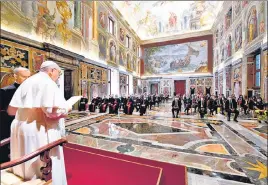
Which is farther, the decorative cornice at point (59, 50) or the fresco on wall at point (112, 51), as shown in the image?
the fresco on wall at point (112, 51)

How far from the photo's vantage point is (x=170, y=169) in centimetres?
269

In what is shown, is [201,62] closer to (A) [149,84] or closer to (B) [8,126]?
(A) [149,84]

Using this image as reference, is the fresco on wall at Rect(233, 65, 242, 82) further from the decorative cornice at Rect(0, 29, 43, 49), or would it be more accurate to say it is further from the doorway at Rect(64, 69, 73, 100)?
the decorative cornice at Rect(0, 29, 43, 49)

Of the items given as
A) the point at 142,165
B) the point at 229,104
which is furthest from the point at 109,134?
the point at 229,104

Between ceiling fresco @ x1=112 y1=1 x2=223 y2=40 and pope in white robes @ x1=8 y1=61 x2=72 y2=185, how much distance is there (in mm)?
15749

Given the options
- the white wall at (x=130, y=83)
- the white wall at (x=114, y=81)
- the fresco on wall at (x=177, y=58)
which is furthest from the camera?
the fresco on wall at (x=177, y=58)

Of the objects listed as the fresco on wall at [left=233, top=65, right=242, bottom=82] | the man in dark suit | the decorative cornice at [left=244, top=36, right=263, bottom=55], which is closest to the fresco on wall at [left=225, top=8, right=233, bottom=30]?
the fresco on wall at [left=233, top=65, right=242, bottom=82]

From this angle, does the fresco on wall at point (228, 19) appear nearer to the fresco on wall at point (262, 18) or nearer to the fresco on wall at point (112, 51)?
the fresco on wall at point (262, 18)

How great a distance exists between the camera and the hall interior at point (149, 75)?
2748 millimetres

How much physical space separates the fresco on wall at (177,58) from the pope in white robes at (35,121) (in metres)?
23.0

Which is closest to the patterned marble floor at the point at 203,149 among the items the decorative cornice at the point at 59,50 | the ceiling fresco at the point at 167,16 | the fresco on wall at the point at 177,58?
the decorative cornice at the point at 59,50

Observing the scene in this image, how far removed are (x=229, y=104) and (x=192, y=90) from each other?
606 inches

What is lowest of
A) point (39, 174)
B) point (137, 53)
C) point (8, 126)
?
point (39, 174)

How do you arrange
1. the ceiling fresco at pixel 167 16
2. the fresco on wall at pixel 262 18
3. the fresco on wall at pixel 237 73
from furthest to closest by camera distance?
the ceiling fresco at pixel 167 16 → the fresco on wall at pixel 237 73 → the fresco on wall at pixel 262 18
